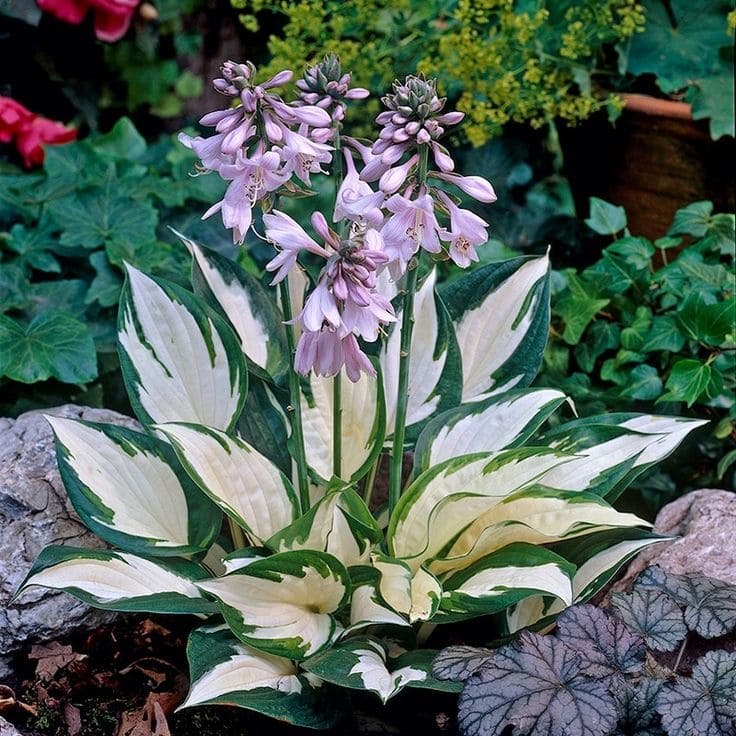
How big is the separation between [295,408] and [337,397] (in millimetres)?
67

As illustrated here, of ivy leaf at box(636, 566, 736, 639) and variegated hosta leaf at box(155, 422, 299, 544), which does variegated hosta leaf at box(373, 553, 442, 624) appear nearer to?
variegated hosta leaf at box(155, 422, 299, 544)

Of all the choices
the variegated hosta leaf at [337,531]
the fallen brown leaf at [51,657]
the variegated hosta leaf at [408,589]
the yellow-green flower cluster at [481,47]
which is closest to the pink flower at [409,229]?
the variegated hosta leaf at [337,531]

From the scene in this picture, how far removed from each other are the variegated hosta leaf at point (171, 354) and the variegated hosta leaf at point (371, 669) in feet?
1.50

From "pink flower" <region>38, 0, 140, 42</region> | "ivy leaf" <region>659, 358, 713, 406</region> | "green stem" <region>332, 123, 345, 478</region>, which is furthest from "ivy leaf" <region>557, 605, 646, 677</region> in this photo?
"pink flower" <region>38, 0, 140, 42</region>

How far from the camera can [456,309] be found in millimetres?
1819

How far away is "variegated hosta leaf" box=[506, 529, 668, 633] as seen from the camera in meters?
1.47

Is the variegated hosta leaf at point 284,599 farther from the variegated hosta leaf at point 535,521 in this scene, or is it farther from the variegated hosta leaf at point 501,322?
the variegated hosta leaf at point 501,322

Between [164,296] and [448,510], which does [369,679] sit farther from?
[164,296]

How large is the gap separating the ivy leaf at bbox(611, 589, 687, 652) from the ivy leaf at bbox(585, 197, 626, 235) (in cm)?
110

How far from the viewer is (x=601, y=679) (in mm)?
1271

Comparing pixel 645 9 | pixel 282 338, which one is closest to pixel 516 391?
pixel 282 338

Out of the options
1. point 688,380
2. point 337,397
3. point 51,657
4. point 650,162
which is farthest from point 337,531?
point 650,162

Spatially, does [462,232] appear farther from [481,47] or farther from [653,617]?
[481,47]

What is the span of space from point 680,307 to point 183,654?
1.24 m
